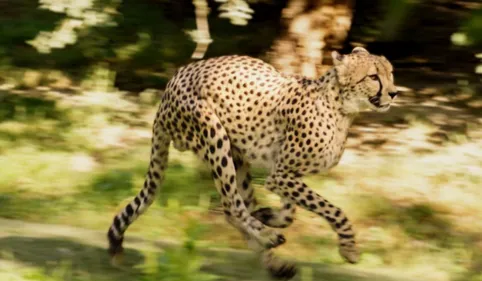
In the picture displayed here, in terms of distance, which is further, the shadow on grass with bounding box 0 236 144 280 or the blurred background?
the blurred background

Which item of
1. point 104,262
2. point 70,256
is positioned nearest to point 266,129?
point 104,262

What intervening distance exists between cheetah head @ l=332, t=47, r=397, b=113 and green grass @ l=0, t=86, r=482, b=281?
0.97 meters

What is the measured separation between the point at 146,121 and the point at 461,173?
9.45 feet

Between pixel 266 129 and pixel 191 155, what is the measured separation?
266cm

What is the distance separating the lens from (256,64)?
6.21m

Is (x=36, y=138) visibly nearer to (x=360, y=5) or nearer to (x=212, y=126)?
(x=212, y=126)

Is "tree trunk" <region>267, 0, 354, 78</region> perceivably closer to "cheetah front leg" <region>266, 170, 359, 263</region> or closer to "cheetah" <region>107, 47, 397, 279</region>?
"cheetah" <region>107, 47, 397, 279</region>

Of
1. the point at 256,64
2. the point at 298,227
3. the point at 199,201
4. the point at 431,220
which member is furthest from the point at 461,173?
the point at 256,64

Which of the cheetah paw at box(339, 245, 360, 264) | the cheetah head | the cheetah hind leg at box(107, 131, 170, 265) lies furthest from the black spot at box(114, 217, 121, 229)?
the cheetah head

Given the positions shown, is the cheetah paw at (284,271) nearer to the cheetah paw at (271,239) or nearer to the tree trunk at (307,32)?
the cheetah paw at (271,239)

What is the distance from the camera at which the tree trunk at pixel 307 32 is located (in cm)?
934

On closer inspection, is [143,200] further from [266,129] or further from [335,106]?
[335,106]

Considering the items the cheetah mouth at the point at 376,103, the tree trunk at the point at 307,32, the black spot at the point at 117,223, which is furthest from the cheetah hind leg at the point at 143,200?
the tree trunk at the point at 307,32

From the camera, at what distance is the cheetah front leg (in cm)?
580
